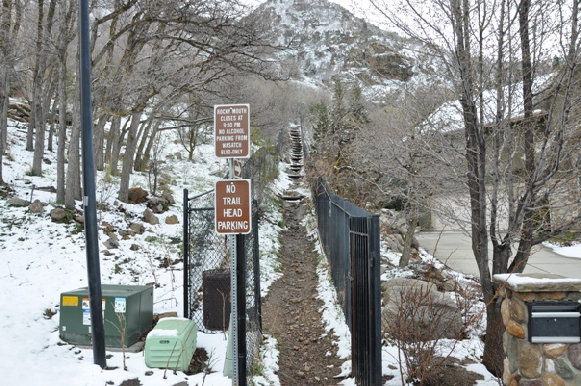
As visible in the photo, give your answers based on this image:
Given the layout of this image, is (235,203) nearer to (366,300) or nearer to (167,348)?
(366,300)

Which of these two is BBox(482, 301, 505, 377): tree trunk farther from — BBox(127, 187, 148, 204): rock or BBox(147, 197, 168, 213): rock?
BBox(127, 187, 148, 204): rock

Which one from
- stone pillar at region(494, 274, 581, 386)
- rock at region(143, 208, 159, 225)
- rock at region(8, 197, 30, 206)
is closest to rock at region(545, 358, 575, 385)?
stone pillar at region(494, 274, 581, 386)

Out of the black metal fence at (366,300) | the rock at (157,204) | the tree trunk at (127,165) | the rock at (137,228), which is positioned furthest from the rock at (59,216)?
the black metal fence at (366,300)

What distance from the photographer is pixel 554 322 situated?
3.35 metres

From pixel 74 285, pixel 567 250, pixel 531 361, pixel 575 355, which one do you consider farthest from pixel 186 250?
pixel 567 250

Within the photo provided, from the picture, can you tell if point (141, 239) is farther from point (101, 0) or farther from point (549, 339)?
point (549, 339)

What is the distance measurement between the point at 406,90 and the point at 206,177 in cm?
1529

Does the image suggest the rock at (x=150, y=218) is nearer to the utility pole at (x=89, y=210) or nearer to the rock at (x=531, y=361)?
the utility pole at (x=89, y=210)

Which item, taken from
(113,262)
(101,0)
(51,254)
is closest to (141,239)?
(113,262)

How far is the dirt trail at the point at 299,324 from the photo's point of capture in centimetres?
539

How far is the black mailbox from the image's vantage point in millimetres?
3340

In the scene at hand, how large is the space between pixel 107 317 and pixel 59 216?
16.6 ft

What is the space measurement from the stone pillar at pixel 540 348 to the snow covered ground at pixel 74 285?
1.15 m

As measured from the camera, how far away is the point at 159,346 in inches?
186
